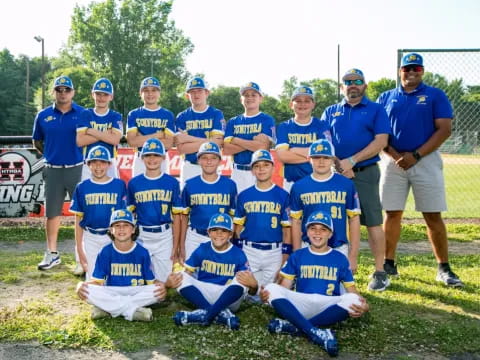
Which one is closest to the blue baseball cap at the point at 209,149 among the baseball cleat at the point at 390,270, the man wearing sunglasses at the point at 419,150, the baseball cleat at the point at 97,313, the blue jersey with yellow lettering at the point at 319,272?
the blue jersey with yellow lettering at the point at 319,272

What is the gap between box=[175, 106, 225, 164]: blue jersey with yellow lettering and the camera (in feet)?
19.9

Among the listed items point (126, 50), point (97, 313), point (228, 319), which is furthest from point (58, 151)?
point (126, 50)

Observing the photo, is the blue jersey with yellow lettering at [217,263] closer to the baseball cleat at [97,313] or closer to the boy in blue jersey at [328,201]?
the boy in blue jersey at [328,201]

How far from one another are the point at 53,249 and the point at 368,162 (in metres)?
3.99

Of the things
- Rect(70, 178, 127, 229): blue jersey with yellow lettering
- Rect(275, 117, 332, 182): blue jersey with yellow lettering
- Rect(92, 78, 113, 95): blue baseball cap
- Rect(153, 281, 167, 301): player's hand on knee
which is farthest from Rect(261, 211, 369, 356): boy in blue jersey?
Rect(92, 78, 113, 95): blue baseball cap

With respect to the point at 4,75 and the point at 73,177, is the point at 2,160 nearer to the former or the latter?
the point at 73,177

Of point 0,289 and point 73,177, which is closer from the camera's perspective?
point 0,289

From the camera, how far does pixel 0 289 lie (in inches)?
217

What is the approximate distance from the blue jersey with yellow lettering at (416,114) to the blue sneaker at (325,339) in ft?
8.77

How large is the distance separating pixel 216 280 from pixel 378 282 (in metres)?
1.82

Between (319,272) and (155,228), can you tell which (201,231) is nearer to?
(155,228)

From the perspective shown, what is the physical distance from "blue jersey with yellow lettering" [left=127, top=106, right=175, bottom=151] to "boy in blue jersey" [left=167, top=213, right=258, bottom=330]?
5.85 feet

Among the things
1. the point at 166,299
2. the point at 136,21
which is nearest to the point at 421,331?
the point at 166,299

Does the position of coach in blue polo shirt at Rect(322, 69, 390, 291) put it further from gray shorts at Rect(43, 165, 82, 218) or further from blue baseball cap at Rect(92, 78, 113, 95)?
gray shorts at Rect(43, 165, 82, 218)
